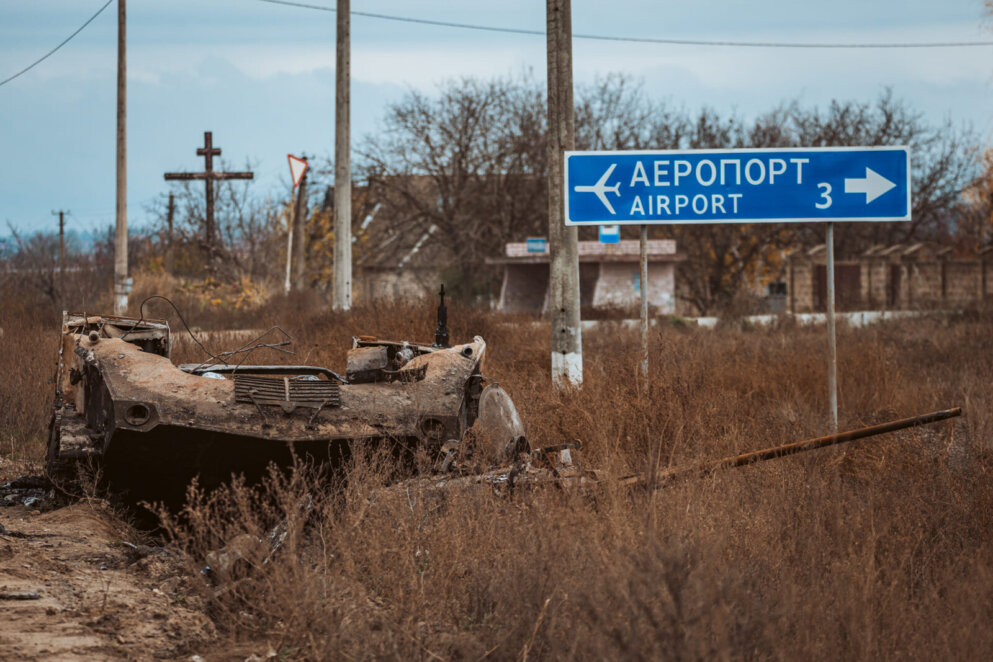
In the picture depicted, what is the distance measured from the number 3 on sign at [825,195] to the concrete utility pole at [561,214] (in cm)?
231

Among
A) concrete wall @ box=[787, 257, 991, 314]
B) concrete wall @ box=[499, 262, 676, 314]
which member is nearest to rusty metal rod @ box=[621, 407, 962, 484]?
concrete wall @ box=[499, 262, 676, 314]

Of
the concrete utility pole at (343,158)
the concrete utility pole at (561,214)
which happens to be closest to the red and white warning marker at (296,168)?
the concrete utility pole at (343,158)

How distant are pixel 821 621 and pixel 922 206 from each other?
47.4 m

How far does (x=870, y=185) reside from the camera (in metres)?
9.29

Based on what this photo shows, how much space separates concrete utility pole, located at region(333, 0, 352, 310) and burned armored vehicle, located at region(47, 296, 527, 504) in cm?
1266

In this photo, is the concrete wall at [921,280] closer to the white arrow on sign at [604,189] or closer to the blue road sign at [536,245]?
the blue road sign at [536,245]

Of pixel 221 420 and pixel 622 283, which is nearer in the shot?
pixel 221 420

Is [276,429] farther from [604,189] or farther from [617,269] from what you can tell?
[617,269]

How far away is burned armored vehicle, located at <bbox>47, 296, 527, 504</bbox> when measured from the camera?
554 cm

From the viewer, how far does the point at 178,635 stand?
4.29m

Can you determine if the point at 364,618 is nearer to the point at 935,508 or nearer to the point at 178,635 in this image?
the point at 178,635

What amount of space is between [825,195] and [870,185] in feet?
1.30

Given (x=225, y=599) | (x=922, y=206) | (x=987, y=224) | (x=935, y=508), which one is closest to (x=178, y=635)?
(x=225, y=599)

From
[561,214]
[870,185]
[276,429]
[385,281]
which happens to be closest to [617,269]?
[385,281]
